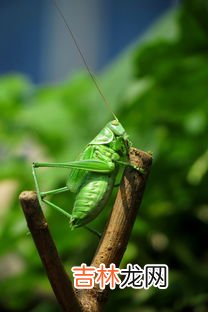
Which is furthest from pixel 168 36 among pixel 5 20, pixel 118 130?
pixel 5 20

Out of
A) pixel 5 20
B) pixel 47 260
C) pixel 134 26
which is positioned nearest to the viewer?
pixel 47 260

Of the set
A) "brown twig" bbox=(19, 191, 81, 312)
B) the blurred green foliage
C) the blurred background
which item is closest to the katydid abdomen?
"brown twig" bbox=(19, 191, 81, 312)

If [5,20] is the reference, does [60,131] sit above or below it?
below

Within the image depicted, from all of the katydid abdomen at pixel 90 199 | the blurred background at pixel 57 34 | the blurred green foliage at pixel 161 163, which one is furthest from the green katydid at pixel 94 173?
the blurred background at pixel 57 34

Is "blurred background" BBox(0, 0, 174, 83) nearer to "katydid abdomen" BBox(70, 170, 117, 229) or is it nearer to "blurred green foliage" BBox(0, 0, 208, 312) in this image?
"blurred green foliage" BBox(0, 0, 208, 312)

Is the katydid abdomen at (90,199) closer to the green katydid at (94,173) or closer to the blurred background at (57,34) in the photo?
the green katydid at (94,173)

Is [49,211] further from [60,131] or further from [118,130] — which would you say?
[118,130]

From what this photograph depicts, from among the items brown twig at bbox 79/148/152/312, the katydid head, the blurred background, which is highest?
the blurred background
